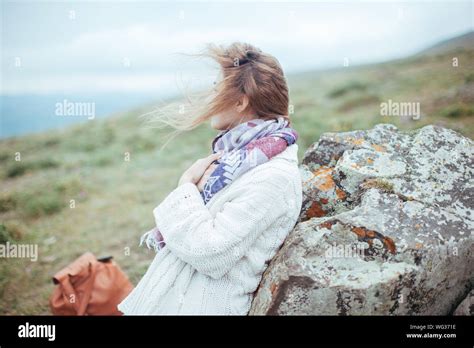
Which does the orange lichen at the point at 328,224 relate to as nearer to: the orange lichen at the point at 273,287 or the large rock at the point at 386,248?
the large rock at the point at 386,248

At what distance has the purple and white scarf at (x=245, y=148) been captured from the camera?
257cm

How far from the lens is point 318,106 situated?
15516 mm

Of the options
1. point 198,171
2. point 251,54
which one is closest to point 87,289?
point 198,171

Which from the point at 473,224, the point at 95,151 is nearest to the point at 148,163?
the point at 95,151

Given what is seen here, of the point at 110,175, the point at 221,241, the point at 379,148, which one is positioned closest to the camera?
the point at 221,241

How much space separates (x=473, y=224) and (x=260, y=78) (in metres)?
1.54

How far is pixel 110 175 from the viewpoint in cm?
1030

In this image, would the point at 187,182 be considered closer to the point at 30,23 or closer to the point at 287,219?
the point at 287,219

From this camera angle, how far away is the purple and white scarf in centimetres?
257

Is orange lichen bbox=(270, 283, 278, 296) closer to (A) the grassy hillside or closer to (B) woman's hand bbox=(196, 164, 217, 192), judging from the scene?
(B) woman's hand bbox=(196, 164, 217, 192)

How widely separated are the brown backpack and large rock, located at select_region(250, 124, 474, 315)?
222 centimetres

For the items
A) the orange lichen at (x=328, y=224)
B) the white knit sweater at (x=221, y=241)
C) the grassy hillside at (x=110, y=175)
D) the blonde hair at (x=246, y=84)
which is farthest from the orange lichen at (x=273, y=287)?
the grassy hillside at (x=110, y=175)

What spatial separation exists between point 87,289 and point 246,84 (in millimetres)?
2789

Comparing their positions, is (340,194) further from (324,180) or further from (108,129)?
(108,129)
